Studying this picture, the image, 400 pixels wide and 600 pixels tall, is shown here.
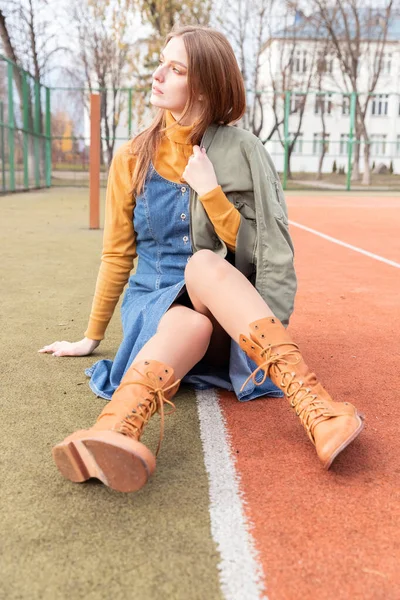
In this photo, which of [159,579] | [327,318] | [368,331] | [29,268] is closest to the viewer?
[159,579]

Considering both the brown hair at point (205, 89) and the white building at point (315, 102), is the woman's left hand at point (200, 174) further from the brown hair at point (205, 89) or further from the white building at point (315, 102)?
the white building at point (315, 102)

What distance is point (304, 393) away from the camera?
191 cm

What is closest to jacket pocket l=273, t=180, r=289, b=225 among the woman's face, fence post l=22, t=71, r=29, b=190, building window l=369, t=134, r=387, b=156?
the woman's face

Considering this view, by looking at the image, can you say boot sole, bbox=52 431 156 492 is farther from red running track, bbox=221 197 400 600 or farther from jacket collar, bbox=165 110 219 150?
jacket collar, bbox=165 110 219 150

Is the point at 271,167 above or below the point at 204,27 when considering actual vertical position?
below

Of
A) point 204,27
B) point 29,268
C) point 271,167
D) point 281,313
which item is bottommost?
point 29,268

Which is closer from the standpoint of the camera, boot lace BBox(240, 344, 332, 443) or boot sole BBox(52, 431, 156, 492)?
boot sole BBox(52, 431, 156, 492)

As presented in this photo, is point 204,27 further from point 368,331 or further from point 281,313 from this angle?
point 368,331

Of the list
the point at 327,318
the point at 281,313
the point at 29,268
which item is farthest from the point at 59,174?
the point at 281,313

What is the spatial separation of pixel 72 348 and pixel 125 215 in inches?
27.7

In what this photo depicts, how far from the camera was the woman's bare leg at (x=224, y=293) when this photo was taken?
2035 millimetres

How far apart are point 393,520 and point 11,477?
Result: 935mm

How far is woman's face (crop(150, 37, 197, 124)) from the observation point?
7.39ft

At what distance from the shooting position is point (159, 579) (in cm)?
136
